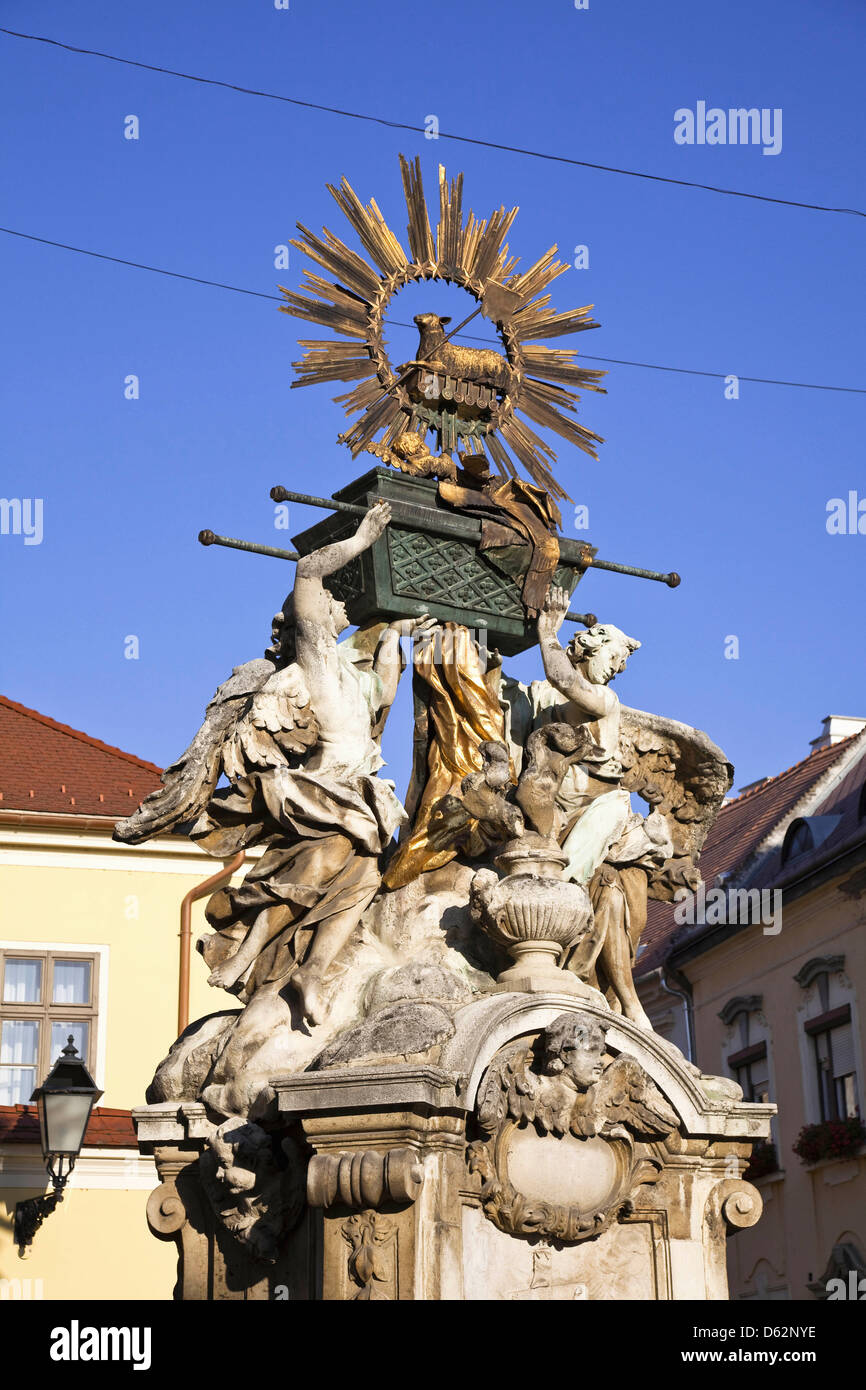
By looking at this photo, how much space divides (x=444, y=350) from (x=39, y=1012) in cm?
1103

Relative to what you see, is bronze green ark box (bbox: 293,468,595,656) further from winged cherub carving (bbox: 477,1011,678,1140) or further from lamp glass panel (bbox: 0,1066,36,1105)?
lamp glass panel (bbox: 0,1066,36,1105)

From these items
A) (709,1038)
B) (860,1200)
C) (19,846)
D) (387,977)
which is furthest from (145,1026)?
(387,977)

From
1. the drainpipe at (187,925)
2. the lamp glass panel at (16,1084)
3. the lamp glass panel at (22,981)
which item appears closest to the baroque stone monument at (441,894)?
the drainpipe at (187,925)

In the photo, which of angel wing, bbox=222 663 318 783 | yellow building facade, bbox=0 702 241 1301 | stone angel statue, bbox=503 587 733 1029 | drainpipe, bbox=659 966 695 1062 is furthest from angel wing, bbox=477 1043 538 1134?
drainpipe, bbox=659 966 695 1062

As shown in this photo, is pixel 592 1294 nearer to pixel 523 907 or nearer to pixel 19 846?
pixel 523 907

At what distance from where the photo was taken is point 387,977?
7383mm

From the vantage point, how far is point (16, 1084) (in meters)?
17.8

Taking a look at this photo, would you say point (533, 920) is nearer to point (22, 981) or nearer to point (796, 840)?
point (22, 981)

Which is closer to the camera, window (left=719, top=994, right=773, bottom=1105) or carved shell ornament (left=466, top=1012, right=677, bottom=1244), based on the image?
carved shell ornament (left=466, top=1012, right=677, bottom=1244)

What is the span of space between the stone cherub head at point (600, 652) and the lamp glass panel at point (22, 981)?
440 inches

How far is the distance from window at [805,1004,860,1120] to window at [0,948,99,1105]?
861 centimetres

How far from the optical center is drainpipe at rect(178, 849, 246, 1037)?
18.3m

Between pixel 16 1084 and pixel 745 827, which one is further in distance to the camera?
pixel 745 827

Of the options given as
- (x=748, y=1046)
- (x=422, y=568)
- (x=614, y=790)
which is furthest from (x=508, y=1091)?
(x=748, y=1046)
